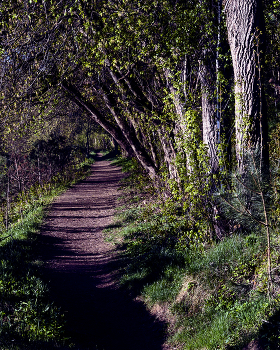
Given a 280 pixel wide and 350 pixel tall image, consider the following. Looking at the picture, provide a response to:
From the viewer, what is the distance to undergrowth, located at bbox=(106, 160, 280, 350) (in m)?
3.63

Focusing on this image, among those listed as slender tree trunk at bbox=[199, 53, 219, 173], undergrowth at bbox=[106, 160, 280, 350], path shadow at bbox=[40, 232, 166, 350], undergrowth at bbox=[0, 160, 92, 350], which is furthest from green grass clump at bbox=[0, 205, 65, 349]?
slender tree trunk at bbox=[199, 53, 219, 173]

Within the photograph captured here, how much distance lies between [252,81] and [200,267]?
115 inches

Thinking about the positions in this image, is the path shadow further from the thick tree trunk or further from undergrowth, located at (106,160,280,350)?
the thick tree trunk

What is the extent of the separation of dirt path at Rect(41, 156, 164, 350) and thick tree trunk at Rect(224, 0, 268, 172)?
119 inches

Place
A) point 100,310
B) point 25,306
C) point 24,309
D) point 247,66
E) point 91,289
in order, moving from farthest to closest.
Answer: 1. point 91,289
2. point 100,310
3. point 247,66
4. point 25,306
5. point 24,309

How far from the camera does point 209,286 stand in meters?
4.72

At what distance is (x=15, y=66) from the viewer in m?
7.71

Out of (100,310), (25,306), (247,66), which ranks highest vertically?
(247,66)

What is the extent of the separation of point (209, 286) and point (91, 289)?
2570 millimetres

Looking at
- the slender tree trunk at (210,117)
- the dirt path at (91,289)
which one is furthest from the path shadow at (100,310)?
the slender tree trunk at (210,117)

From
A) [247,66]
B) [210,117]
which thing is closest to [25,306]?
[210,117]

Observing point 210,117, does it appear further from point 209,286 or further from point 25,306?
point 25,306

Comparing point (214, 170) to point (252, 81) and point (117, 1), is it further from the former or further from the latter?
point (117, 1)

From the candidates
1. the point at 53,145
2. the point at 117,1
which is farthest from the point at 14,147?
the point at 117,1
